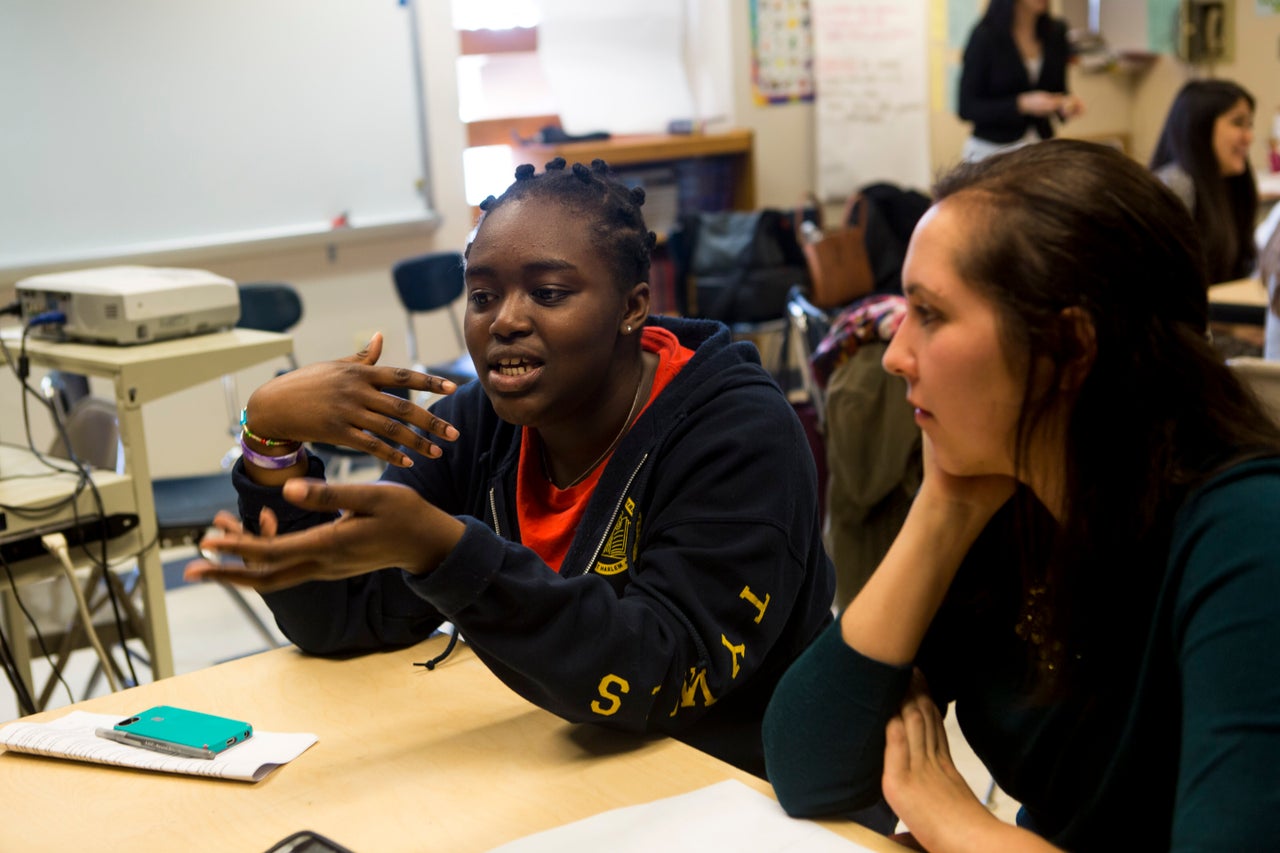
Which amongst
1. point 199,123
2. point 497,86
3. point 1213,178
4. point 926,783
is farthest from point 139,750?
point 497,86

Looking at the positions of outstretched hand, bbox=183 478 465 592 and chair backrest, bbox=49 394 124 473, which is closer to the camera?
outstretched hand, bbox=183 478 465 592

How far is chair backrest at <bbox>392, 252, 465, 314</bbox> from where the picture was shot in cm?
397

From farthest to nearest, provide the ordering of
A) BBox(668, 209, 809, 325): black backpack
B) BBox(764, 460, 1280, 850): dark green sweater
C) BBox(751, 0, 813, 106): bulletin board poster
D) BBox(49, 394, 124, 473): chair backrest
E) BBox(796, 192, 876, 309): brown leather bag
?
BBox(751, 0, 813, 106): bulletin board poster
BBox(668, 209, 809, 325): black backpack
BBox(796, 192, 876, 309): brown leather bag
BBox(49, 394, 124, 473): chair backrest
BBox(764, 460, 1280, 850): dark green sweater

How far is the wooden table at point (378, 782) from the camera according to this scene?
102 cm

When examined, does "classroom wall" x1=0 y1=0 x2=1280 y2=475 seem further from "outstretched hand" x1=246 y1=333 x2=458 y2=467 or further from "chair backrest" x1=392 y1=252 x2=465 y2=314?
"outstretched hand" x1=246 y1=333 x2=458 y2=467

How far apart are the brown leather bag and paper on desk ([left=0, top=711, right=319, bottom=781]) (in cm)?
285

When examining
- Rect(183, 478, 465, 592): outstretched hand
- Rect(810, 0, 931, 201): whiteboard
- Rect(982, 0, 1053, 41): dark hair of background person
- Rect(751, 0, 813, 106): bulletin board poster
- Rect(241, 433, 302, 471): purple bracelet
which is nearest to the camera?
Rect(183, 478, 465, 592): outstretched hand

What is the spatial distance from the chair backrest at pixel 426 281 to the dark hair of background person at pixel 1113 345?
3174mm

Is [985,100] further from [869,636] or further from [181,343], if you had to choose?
[869,636]

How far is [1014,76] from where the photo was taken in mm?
5102

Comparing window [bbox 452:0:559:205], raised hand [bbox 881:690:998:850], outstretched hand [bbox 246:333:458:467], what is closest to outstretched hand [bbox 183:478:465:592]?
outstretched hand [bbox 246:333:458:467]

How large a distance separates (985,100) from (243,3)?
293cm

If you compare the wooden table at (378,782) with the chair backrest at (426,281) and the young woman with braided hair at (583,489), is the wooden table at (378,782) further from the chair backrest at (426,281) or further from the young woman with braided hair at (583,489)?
the chair backrest at (426,281)

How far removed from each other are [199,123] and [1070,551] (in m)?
4.04
